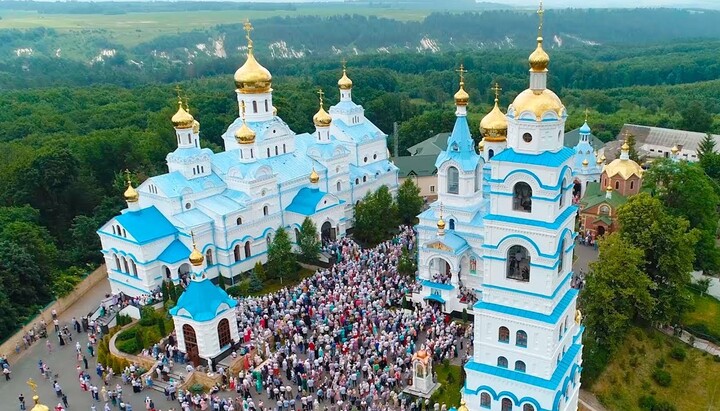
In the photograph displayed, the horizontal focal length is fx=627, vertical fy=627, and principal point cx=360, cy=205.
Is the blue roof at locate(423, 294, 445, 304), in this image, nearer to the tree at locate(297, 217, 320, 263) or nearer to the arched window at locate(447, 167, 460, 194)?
the arched window at locate(447, 167, 460, 194)

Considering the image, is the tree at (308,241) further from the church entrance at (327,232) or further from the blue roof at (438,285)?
the blue roof at (438,285)

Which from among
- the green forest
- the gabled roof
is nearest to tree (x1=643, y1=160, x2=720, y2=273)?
the gabled roof

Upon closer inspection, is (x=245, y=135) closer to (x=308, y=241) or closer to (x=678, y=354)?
(x=308, y=241)

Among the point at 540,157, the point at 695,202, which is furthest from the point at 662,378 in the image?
the point at 540,157

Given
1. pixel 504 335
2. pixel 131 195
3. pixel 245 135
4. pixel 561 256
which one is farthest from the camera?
pixel 245 135

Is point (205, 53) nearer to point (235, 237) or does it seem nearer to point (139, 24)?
point (139, 24)

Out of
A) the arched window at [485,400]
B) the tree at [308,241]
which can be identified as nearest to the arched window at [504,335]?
the arched window at [485,400]

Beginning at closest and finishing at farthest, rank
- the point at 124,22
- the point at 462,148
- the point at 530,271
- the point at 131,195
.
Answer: the point at 530,271
the point at 462,148
the point at 131,195
the point at 124,22

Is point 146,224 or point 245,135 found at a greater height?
point 245,135
